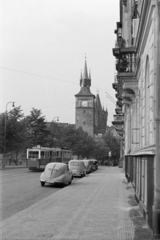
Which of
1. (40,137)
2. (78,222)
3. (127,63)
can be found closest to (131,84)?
(127,63)

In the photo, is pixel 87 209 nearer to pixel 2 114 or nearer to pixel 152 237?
pixel 152 237

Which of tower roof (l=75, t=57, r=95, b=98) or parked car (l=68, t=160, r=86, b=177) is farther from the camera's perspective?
tower roof (l=75, t=57, r=95, b=98)

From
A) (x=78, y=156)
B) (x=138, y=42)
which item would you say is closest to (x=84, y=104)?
(x=78, y=156)

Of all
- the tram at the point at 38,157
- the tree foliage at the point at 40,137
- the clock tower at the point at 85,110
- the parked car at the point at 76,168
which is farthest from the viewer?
the clock tower at the point at 85,110

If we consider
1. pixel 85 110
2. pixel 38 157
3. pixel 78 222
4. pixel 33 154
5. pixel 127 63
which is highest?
pixel 85 110

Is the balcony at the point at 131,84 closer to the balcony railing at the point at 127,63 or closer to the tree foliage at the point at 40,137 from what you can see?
the balcony railing at the point at 127,63

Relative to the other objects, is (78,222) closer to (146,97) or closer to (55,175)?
(146,97)

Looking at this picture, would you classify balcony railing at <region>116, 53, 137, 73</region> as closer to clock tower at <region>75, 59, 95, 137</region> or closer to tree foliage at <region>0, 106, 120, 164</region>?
tree foliage at <region>0, 106, 120, 164</region>

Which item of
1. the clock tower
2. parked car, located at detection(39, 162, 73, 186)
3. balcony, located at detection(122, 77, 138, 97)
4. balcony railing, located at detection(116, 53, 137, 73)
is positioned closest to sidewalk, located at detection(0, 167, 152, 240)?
balcony, located at detection(122, 77, 138, 97)

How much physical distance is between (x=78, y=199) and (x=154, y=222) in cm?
750

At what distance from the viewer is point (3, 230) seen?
8.83 m

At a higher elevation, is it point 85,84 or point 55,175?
point 85,84

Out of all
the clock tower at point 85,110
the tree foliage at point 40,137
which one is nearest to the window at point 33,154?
the tree foliage at point 40,137

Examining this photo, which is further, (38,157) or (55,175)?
(38,157)
